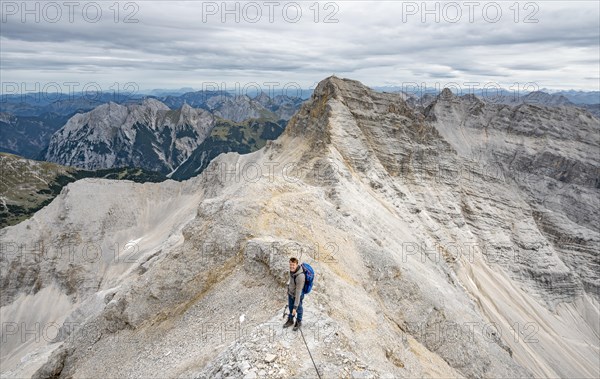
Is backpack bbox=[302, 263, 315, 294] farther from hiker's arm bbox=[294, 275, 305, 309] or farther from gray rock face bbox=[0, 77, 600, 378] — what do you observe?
gray rock face bbox=[0, 77, 600, 378]

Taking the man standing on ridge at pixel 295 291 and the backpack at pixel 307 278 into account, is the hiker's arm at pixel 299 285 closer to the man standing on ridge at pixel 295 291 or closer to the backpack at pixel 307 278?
the man standing on ridge at pixel 295 291

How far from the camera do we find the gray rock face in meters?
23.9

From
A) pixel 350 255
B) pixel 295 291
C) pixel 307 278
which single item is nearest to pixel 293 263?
pixel 307 278

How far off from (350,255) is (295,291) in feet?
62.0

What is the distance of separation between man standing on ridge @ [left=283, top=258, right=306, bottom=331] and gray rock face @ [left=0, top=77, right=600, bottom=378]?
709 millimetres

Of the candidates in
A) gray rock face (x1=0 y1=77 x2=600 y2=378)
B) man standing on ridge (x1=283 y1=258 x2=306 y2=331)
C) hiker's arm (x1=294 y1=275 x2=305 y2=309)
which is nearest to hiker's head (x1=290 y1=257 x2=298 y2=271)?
man standing on ridge (x1=283 y1=258 x2=306 y2=331)

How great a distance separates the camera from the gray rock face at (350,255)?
2391 cm

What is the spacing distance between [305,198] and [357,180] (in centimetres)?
2920

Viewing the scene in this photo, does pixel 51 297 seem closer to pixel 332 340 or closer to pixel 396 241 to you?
pixel 396 241

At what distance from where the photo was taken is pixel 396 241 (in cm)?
5500

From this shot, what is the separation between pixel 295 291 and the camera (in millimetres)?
17781

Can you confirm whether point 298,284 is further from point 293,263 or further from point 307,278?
point 293,263

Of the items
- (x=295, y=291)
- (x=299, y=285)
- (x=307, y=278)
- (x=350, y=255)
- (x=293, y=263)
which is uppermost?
(x=293, y=263)

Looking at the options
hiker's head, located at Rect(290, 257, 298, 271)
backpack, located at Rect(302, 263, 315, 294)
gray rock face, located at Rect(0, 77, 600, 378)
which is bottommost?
gray rock face, located at Rect(0, 77, 600, 378)
